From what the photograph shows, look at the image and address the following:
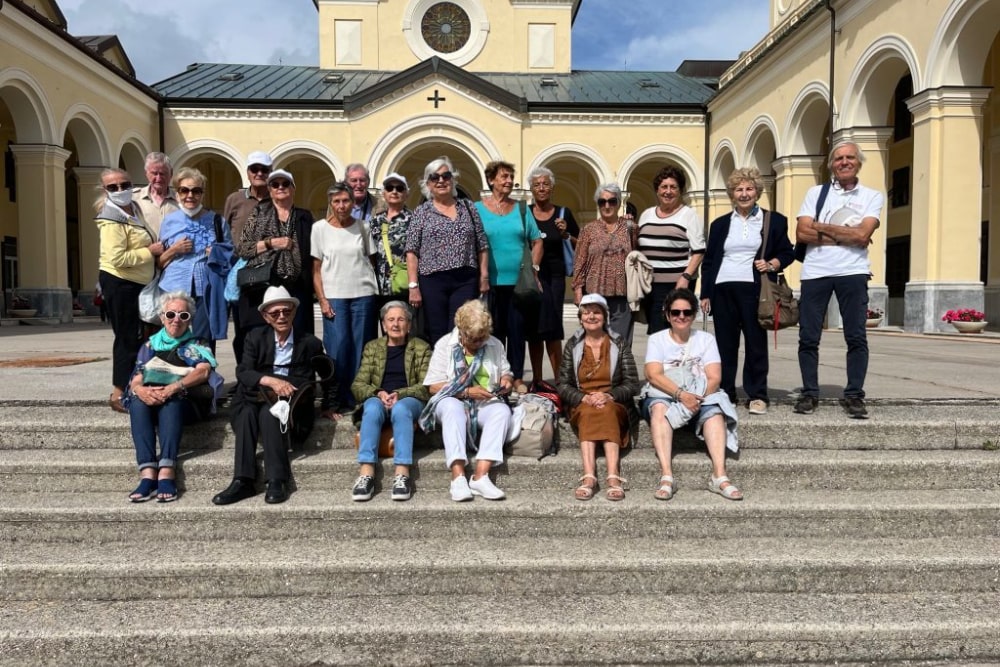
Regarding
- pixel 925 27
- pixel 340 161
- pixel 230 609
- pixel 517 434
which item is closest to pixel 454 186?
pixel 517 434

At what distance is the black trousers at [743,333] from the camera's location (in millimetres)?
4895

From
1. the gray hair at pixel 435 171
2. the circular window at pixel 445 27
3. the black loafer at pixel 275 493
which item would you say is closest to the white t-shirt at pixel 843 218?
the gray hair at pixel 435 171

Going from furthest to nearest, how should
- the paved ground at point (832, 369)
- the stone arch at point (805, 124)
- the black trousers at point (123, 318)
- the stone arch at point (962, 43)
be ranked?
the stone arch at point (805, 124) → the stone arch at point (962, 43) → the paved ground at point (832, 369) → the black trousers at point (123, 318)

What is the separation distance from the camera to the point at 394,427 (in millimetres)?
4137

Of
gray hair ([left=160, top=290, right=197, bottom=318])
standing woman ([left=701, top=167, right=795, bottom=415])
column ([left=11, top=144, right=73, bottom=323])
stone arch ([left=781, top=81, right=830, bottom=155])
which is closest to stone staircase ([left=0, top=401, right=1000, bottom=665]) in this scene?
standing woman ([left=701, top=167, right=795, bottom=415])

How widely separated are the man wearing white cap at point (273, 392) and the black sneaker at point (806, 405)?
3204mm

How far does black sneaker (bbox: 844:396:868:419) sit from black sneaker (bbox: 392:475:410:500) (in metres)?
3.03

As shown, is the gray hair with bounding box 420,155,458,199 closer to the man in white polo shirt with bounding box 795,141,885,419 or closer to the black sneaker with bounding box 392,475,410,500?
the black sneaker with bounding box 392,475,410,500

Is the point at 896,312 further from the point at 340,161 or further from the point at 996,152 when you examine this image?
the point at 340,161

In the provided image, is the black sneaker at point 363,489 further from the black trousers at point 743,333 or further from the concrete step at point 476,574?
the black trousers at point 743,333

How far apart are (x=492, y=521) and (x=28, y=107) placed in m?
18.7

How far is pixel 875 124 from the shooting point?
15695mm

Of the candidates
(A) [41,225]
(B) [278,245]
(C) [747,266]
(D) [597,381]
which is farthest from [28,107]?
(C) [747,266]

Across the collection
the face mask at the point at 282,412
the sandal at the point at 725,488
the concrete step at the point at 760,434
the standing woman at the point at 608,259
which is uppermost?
the standing woman at the point at 608,259
